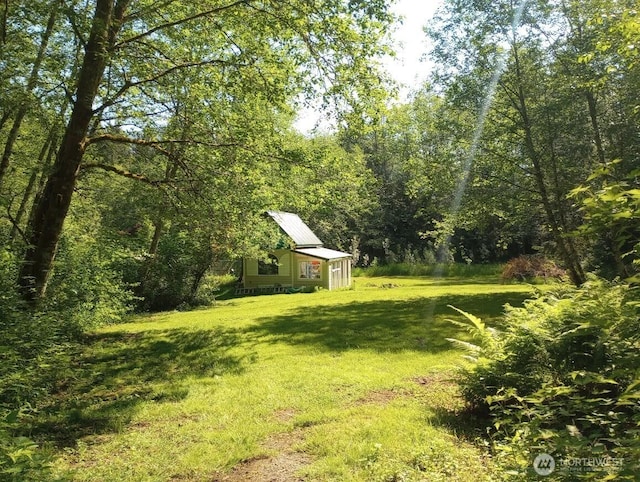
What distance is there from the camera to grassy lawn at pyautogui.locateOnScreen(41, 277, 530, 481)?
12.3ft

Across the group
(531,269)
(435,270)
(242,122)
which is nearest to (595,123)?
(531,269)

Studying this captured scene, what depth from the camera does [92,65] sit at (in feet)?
22.4

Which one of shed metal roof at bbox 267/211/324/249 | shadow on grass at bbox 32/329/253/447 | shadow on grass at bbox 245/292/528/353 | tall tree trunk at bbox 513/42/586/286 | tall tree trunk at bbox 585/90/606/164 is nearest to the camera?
shadow on grass at bbox 32/329/253/447

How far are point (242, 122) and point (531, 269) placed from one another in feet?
61.4

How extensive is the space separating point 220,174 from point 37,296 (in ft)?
12.7

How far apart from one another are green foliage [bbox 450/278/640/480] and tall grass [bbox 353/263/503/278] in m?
27.1

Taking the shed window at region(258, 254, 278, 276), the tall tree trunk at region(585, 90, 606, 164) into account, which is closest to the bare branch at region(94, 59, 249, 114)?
the tall tree trunk at region(585, 90, 606, 164)

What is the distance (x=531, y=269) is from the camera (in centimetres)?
2194

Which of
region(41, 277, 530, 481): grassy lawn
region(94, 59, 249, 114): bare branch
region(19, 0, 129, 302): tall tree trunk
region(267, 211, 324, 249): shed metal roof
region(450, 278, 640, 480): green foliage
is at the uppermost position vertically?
region(267, 211, 324, 249): shed metal roof

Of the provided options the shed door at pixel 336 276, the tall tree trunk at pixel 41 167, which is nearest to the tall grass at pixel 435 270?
the shed door at pixel 336 276

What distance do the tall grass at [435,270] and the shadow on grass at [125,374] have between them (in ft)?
78.1

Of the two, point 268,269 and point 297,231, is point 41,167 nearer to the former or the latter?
point 268,269

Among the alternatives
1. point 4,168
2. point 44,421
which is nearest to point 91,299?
point 4,168

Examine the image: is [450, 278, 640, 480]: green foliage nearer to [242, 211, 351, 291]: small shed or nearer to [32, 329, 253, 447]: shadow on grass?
[32, 329, 253, 447]: shadow on grass
